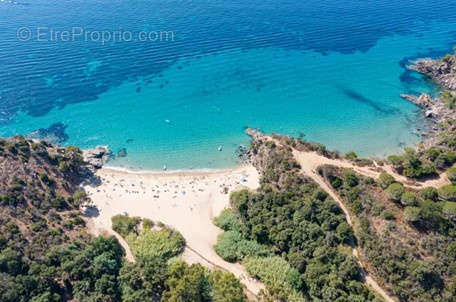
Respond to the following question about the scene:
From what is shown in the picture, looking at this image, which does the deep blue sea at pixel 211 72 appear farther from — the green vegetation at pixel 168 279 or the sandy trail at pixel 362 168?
the green vegetation at pixel 168 279

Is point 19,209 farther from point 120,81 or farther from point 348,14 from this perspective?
point 348,14

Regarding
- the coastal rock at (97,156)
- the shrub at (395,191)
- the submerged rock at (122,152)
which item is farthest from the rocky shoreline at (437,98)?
the coastal rock at (97,156)

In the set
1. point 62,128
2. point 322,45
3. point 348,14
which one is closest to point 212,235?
point 62,128

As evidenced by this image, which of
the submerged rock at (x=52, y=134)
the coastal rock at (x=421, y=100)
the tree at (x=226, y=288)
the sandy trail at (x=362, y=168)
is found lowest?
the tree at (x=226, y=288)

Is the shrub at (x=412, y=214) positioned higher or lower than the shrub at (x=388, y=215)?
higher

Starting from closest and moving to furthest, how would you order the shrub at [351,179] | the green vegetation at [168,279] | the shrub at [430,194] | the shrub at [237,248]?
→ 1. the green vegetation at [168,279]
2. the shrub at [430,194]
3. the shrub at [237,248]
4. the shrub at [351,179]

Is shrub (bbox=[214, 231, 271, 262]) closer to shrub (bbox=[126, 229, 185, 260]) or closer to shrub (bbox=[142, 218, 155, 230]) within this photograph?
shrub (bbox=[126, 229, 185, 260])

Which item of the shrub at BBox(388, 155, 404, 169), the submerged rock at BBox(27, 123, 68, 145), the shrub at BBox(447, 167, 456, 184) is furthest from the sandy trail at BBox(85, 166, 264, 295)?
the shrub at BBox(447, 167, 456, 184)
